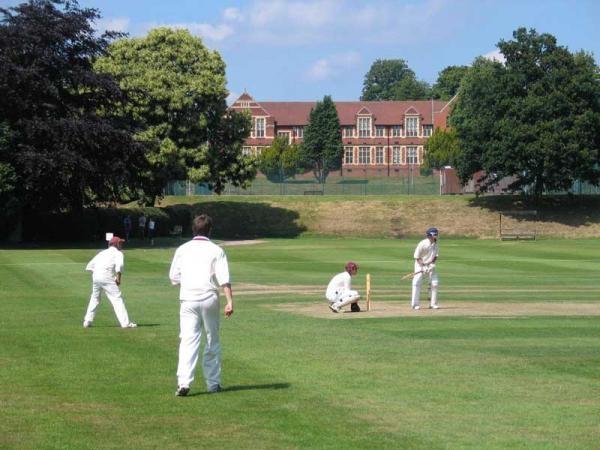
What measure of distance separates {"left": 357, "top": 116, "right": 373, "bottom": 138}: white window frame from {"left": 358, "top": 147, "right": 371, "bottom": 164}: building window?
203cm

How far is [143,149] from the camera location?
201ft

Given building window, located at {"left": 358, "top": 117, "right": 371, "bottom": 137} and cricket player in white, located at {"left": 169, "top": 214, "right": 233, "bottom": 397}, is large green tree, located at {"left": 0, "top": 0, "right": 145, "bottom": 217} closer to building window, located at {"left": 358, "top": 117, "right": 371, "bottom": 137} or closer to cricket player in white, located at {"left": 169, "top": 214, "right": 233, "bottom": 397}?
cricket player in white, located at {"left": 169, "top": 214, "right": 233, "bottom": 397}

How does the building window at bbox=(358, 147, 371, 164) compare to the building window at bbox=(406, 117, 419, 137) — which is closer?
the building window at bbox=(406, 117, 419, 137)

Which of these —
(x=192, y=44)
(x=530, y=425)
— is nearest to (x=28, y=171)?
(x=192, y=44)

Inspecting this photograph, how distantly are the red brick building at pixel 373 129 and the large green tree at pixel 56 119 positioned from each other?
3278 inches

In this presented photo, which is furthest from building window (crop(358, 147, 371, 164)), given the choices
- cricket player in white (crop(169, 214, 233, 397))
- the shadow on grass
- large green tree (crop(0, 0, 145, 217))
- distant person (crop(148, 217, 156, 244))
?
cricket player in white (crop(169, 214, 233, 397))

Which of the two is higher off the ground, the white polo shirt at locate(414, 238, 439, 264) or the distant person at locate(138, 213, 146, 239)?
the white polo shirt at locate(414, 238, 439, 264)

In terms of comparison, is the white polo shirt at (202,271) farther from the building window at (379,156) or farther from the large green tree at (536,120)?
the building window at (379,156)

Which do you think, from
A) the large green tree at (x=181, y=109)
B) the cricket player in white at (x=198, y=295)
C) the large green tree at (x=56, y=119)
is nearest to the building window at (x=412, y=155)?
the large green tree at (x=181, y=109)

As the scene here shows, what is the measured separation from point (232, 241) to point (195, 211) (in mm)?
11467

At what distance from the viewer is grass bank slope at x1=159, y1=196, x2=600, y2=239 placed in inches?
3100

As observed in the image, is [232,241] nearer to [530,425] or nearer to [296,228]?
[296,228]

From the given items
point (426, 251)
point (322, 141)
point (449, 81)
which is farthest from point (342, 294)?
point (449, 81)

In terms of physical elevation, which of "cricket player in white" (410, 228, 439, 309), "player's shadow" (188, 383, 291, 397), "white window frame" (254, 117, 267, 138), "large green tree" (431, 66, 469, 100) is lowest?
"player's shadow" (188, 383, 291, 397)
